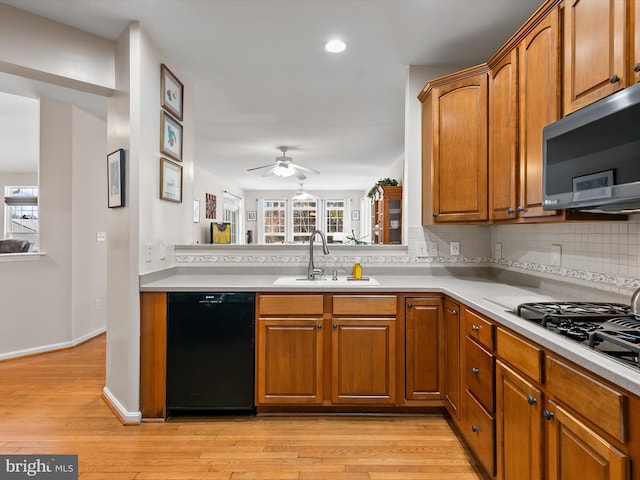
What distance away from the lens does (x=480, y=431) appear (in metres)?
1.82

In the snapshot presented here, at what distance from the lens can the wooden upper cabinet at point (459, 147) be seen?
2.37 meters

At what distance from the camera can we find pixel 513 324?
1.48 metres

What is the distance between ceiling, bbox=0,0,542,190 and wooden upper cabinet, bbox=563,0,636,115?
0.78m

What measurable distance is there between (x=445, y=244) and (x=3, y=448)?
3.05 metres

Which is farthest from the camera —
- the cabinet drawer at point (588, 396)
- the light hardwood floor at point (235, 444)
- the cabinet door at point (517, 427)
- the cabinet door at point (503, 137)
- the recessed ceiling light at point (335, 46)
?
the recessed ceiling light at point (335, 46)

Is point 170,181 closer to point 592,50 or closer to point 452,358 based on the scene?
point 452,358

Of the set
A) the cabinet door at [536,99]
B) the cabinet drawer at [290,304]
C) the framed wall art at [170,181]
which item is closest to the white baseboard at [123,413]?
the cabinet drawer at [290,304]

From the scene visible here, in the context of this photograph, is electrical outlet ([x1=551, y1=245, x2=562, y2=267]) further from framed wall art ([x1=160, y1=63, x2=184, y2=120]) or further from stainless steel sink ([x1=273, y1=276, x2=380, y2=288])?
framed wall art ([x1=160, y1=63, x2=184, y2=120])

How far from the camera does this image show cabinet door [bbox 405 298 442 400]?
7.87 feet

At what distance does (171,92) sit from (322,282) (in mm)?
1806

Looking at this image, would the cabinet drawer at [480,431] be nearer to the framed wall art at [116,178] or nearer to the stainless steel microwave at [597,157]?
the stainless steel microwave at [597,157]

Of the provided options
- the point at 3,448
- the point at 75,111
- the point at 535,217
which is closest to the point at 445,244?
the point at 535,217

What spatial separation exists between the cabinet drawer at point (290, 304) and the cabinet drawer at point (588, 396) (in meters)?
1.37

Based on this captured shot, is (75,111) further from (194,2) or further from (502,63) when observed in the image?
(502,63)
